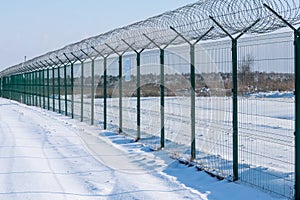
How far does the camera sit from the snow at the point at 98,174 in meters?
6.34

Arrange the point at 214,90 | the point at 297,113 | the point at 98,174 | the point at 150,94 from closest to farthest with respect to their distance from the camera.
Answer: the point at 297,113 → the point at 98,174 → the point at 214,90 → the point at 150,94

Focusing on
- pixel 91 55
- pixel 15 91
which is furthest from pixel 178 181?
pixel 15 91

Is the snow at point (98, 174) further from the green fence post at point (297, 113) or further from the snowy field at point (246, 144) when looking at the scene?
the green fence post at point (297, 113)

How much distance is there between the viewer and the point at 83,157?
9.17 meters

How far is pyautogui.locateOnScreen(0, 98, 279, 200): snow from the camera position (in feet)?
20.8

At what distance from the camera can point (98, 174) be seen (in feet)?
25.0

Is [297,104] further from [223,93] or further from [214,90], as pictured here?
[214,90]

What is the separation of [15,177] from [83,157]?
2.05m

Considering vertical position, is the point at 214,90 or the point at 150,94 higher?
the point at 214,90

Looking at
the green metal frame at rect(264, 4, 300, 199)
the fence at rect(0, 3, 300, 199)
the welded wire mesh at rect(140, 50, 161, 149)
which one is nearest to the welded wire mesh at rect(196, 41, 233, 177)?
the fence at rect(0, 3, 300, 199)

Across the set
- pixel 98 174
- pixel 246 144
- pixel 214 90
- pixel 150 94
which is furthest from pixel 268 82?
pixel 150 94

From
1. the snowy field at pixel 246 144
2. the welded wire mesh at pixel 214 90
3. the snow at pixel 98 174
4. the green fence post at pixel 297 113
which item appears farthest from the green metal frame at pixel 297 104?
the welded wire mesh at pixel 214 90

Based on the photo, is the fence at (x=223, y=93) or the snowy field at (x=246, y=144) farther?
Result: the snowy field at (x=246, y=144)

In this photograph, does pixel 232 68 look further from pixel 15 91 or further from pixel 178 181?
pixel 15 91
